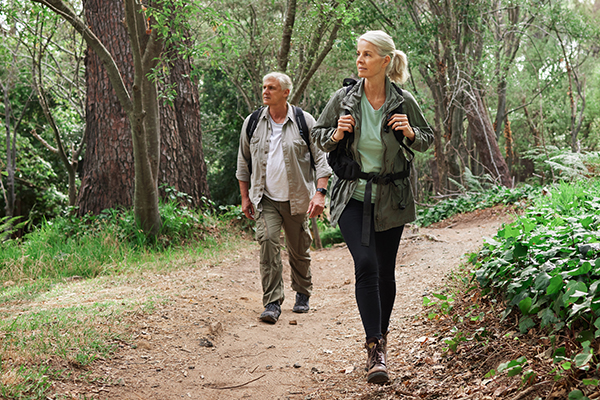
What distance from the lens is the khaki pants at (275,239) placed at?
16.9 feet

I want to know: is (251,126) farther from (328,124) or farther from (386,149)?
(386,149)

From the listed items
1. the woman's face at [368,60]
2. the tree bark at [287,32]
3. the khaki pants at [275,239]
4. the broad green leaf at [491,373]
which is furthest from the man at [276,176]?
the tree bark at [287,32]

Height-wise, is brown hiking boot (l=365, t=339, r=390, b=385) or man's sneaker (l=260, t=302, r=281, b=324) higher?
brown hiking boot (l=365, t=339, r=390, b=385)

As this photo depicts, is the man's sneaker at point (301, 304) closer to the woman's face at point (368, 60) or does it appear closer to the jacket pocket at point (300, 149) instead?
the jacket pocket at point (300, 149)

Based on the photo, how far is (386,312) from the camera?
11.6 feet

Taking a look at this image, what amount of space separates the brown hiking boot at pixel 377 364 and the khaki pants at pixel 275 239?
213 cm

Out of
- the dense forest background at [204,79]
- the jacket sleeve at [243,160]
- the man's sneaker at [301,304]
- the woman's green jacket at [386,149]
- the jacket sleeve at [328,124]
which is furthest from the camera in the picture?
the dense forest background at [204,79]

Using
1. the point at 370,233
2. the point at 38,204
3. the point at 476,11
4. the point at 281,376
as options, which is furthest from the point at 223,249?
Result: the point at 38,204

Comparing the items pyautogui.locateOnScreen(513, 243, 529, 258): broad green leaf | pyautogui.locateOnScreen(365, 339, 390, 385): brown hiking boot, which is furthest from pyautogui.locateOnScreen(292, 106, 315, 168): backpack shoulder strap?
pyautogui.locateOnScreen(365, 339, 390, 385): brown hiking boot

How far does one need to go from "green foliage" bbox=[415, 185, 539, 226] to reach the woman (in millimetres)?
8553

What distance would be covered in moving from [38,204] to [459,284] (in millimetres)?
17398

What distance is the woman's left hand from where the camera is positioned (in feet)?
10.7

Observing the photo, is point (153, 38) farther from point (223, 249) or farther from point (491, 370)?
point (491, 370)

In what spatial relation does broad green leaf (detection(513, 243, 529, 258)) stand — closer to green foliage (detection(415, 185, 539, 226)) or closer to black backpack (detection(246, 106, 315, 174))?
black backpack (detection(246, 106, 315, 174))
